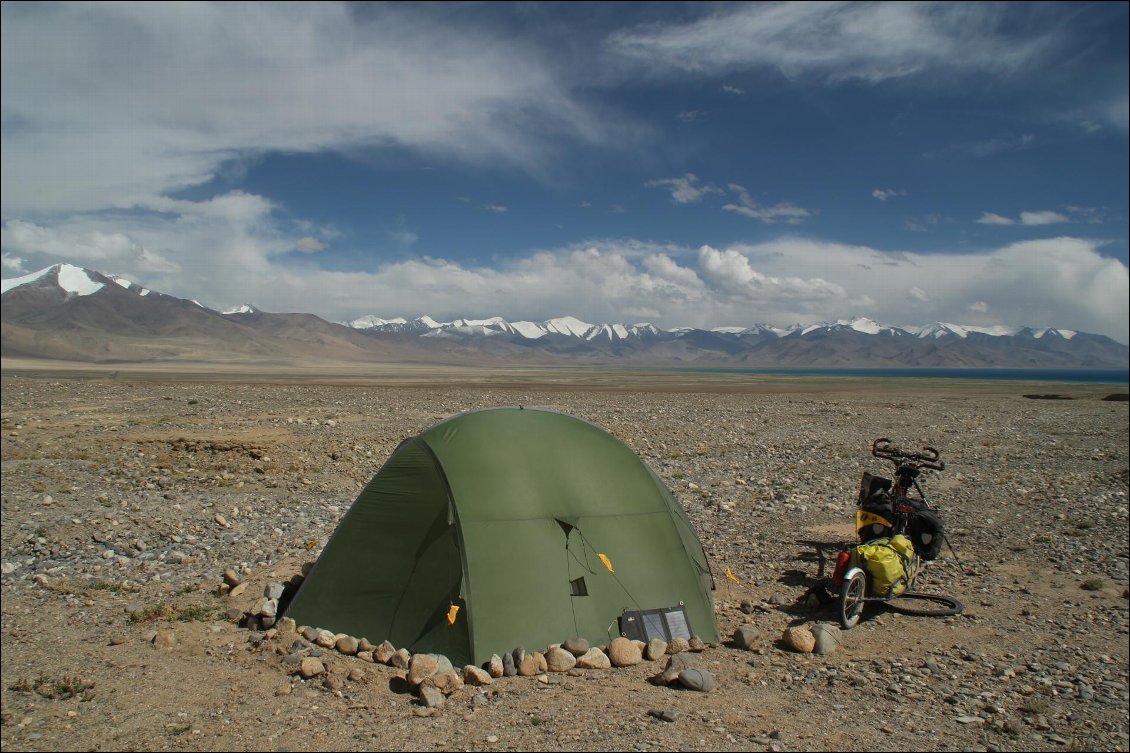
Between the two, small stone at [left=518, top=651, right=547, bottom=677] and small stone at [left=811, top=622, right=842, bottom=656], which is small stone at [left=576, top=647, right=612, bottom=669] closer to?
small stone at [left=518, top=651, right=547, bottom=677]

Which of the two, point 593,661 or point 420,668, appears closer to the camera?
point 420,668

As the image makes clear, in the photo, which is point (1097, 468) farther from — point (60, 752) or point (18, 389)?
point (18, 389)

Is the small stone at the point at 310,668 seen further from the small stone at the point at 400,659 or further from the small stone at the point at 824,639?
the small stone at the point at 824,639

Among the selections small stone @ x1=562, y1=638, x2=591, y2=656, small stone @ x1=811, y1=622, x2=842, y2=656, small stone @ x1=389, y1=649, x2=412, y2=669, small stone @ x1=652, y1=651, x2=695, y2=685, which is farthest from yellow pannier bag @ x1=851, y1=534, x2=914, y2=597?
small stone @ x1=389, y1=649, x2=412, y2=669

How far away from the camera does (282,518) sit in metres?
13.5

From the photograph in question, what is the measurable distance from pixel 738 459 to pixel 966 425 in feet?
61.3

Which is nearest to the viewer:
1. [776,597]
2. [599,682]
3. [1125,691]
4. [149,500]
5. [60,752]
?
[60,752]

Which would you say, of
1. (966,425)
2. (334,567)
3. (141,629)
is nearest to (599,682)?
(334,567)

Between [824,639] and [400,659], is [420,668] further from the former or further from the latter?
[824,639]

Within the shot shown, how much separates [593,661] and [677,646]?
1110 mm

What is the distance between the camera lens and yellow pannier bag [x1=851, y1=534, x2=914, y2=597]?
8711mm

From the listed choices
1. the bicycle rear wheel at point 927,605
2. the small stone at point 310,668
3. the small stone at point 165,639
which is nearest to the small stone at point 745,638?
the bicycle rear wheel at point 927,605

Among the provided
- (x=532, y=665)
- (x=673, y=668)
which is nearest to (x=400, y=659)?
(x=532, y=665)

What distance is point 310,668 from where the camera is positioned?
21.8 ft
